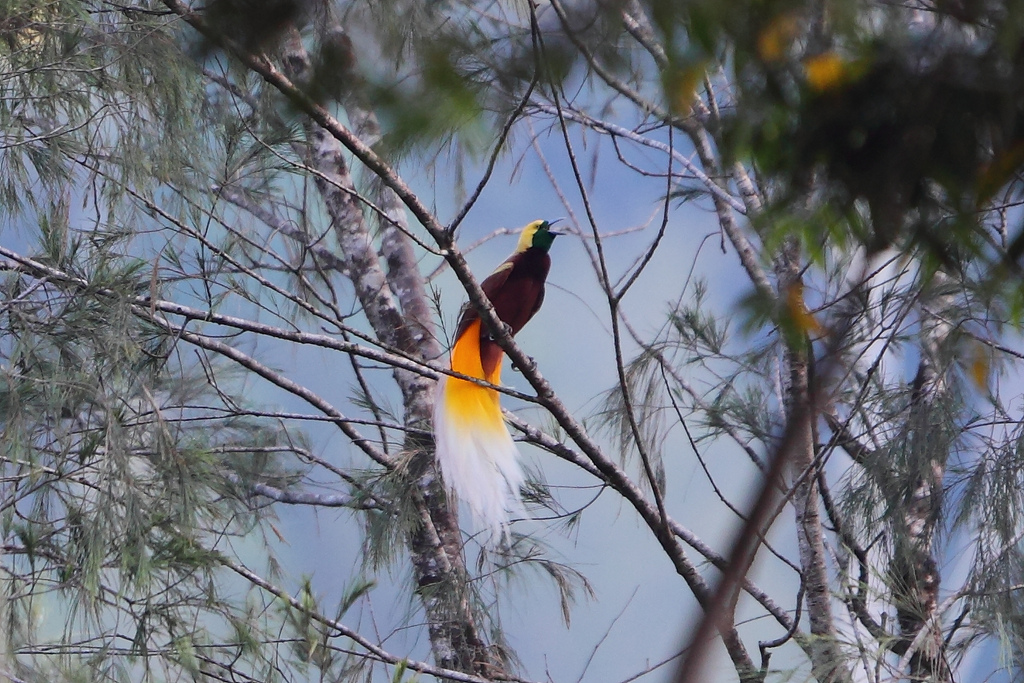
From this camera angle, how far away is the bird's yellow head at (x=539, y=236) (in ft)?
6.12

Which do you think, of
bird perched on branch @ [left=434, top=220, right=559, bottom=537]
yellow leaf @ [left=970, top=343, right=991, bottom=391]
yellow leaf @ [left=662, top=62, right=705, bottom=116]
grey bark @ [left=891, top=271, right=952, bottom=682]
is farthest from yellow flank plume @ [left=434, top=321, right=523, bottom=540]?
yellow leaf @ [left=662, top=62, right=705, bottom=116]

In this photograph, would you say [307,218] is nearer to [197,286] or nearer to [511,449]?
[197,286]

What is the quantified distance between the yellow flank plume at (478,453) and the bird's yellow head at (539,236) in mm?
389

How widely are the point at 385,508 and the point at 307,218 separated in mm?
678

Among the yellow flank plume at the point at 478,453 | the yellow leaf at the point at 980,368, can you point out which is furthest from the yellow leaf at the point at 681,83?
the yellow flank plume at the point at 478,453

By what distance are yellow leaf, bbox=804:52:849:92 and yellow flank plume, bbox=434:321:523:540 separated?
1.05 m

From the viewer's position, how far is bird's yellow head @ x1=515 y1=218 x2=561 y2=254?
186 centimetres

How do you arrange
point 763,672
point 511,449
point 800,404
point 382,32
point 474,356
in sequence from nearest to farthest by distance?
point 800,404, point 382,32, point 763,672, point 511,449, point 474,356

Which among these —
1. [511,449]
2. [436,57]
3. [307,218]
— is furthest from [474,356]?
[436,57]

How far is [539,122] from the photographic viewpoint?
61.4 inches

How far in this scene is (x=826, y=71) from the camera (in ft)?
1.39

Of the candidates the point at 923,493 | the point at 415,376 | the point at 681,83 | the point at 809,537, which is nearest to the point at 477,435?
the point at 415,376

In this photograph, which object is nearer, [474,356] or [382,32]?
[382,32]

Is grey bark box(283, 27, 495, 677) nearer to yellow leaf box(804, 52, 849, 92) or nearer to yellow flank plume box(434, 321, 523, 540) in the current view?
yellow flank plume box(434, 321, 523, 540)
